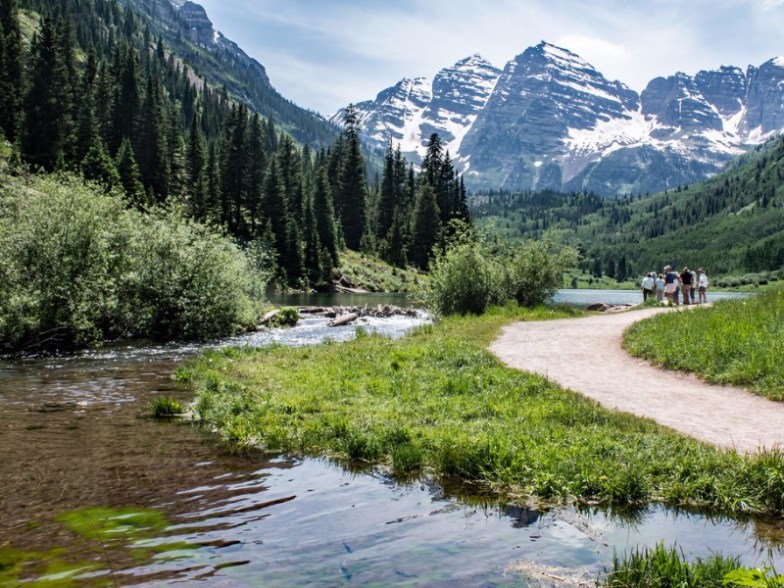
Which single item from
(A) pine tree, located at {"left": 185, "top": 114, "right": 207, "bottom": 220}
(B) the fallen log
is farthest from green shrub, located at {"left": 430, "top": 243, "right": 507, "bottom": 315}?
(A) pine tree, located at {"left": 185, "top": 114, "right": 207, "bottom": 220}

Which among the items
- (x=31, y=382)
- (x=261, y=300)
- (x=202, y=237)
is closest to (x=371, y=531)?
(x=31, y=382)

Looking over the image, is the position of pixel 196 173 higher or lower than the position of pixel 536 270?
higher

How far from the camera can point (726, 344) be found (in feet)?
54.6

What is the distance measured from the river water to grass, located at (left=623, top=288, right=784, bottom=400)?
9.03 metres

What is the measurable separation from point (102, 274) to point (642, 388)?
22184mm

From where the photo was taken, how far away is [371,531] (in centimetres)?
689

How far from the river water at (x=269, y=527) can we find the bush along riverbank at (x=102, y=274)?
14457mm

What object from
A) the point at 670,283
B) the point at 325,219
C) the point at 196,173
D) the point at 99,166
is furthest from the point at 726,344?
the point at 196,173

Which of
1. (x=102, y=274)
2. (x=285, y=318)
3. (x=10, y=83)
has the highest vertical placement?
(x=10, y=83)

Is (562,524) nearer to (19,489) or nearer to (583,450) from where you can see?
(583,450)

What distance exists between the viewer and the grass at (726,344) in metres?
14.7

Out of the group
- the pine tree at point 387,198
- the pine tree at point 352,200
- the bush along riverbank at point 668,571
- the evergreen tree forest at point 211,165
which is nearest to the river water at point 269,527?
the bush along riverbank at point 668,571

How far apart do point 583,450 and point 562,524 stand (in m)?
2.21

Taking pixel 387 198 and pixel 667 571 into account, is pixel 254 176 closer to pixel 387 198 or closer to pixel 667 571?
pixel 387 198
